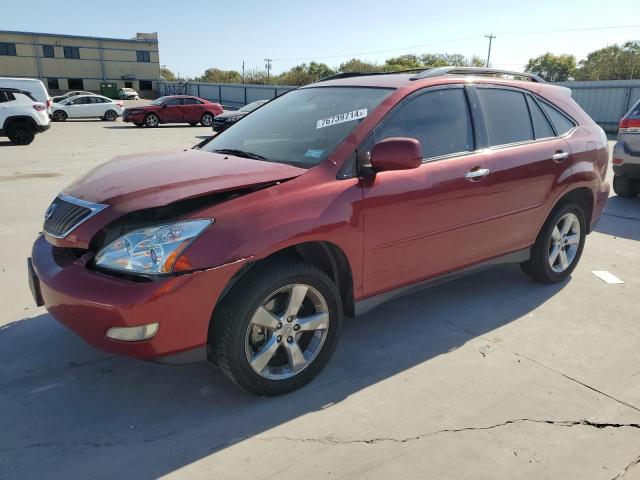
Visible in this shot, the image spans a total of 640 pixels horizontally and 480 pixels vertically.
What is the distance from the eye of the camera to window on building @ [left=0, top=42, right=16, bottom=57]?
190ft

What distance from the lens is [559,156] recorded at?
4258 millimetres

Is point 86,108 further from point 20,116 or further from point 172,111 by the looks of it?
point 20,116

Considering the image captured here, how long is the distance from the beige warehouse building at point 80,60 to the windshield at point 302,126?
6643 centimetres

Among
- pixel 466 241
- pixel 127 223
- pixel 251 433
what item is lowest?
pixel 251 433

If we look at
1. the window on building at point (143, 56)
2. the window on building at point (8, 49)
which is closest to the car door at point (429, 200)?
the window on building at point (8, 49)

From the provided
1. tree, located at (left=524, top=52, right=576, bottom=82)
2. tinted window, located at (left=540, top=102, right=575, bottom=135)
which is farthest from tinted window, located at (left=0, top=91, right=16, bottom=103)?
tree, located at (left=524, top=52, right=576, bottom=82)

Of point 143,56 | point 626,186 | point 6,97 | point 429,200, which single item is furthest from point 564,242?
point 143,56

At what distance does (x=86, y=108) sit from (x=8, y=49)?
40.9 metres

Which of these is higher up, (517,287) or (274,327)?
(274,327)

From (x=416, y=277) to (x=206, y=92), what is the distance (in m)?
48.0

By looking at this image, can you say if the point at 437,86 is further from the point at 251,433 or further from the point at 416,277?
the point at 251,433

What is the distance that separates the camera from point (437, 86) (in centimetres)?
362

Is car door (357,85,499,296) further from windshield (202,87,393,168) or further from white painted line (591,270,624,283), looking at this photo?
white painted line (591,270,624,283)

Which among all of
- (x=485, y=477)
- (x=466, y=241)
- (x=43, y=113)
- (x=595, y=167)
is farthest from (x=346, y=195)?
(x=43, y=113)
